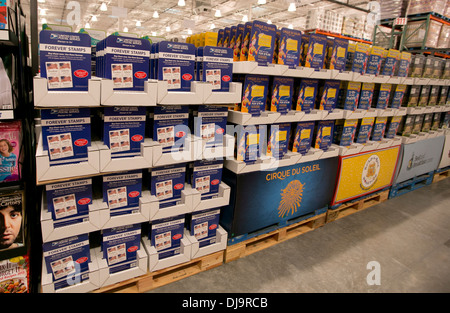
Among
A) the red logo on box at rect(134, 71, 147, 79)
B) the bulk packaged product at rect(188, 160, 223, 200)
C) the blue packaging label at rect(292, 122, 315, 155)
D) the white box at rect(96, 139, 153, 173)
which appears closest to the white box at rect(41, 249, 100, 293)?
the white box at rect(96, 139, 153, 173)

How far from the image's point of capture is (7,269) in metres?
1.98

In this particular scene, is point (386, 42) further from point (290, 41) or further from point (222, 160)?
point (222, 160)

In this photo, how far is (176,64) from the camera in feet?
7.09

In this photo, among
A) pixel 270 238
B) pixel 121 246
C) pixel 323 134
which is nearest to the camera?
pixel 121 246

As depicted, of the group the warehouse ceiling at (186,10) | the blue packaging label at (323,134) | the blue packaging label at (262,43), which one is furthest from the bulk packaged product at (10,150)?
the warehouse ceiling at (186,10)

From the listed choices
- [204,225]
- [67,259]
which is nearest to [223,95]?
[204,225]

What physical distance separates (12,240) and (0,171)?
0.49 metres

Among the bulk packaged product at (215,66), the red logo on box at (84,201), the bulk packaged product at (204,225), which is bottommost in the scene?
the bulk packaged product at (204,225)

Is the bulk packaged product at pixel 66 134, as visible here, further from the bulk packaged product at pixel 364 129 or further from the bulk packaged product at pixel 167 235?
the bulk packaged product at pixel 364 129

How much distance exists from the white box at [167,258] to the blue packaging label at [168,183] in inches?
15.8

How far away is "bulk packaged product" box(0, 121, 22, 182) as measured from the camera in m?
1.86

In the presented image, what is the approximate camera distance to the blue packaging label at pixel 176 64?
2.09 m

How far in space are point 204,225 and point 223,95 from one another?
1257 mm

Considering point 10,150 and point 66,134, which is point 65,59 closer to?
point 66,134
